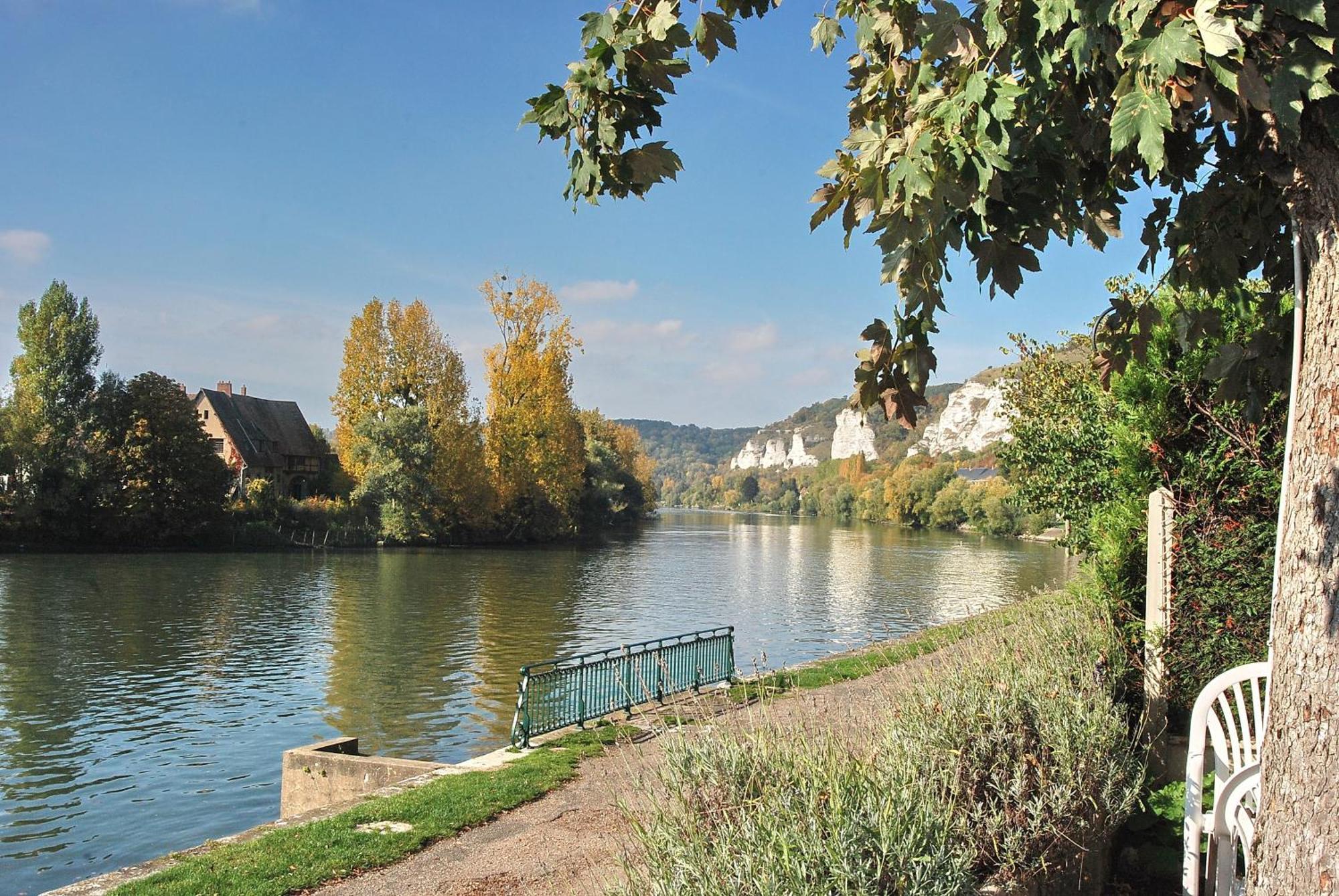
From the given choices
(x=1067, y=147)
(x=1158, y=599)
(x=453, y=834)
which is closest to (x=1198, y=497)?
(x=1158, y=599)

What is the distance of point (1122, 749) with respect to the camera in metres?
5.95

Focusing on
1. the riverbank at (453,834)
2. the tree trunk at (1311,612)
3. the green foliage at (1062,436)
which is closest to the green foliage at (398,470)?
the green foliage at (1062,436)

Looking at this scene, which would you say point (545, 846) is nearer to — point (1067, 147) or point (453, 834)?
point (453, 834)

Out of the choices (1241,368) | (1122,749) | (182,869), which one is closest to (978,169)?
(1241,368)

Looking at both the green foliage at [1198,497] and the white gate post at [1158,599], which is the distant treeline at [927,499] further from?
the white gate post at [1158,599]

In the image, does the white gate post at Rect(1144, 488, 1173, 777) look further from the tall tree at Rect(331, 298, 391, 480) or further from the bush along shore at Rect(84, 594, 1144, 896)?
the tall tree at Rect(331, 298, 391, 480)

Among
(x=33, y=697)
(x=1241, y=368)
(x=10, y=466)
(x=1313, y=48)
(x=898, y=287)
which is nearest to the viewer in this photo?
(x=1313, y=48)

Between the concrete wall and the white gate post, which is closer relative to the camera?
the white gate post

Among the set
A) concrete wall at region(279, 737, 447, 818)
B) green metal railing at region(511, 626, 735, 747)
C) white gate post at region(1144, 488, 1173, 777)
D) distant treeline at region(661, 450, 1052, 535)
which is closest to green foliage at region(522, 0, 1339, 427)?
white gate post at region(1144, 488, 1173, 777)

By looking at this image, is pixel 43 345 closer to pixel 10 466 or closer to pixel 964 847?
pixel 10 466

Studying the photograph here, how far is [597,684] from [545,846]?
504cm

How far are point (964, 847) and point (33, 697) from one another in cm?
1648

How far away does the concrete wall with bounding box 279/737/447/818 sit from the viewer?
389 inches

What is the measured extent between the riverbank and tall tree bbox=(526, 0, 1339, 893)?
7.38 feet
